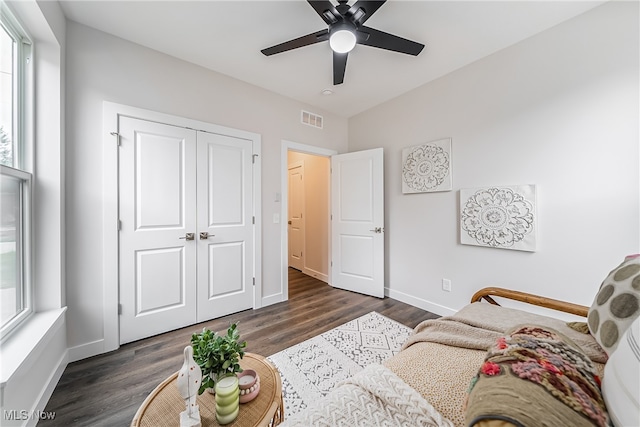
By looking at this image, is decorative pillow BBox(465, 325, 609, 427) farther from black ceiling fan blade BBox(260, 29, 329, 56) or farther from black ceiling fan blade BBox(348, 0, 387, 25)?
black ceiling fan blade BBox(260, 29, 329, 56)

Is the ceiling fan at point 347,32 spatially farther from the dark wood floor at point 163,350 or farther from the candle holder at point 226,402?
the dark wood floor at point 163,350

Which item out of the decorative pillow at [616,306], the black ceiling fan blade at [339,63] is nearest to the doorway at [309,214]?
the black ceiling fan blade at [339,63]

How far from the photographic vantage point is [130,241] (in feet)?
6.90

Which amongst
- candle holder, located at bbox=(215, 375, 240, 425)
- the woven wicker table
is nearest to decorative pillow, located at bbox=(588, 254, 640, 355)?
the woven wicker table

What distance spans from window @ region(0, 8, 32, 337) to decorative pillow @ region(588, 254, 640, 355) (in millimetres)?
2805

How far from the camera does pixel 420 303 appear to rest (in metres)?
2.85

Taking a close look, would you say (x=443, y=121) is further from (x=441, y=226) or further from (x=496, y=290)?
(x=496, y=290)

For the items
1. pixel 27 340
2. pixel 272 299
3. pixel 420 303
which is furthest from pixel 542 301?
pixel 27 340

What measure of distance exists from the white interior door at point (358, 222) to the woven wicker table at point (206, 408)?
7.63 ft

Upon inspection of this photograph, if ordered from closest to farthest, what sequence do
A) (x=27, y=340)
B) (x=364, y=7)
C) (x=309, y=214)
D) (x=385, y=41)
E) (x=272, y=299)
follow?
1. (x=27, y=340)
2. (x=364, y=7)
3. (x=385, y=41)
4. (x=272, y=299)
5. (x=309, y=214)

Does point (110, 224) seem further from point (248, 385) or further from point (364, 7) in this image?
point (364, 7)

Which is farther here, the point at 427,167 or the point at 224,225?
the point at 427,167

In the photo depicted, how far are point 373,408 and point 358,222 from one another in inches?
105

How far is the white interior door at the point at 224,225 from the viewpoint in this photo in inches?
97.3
